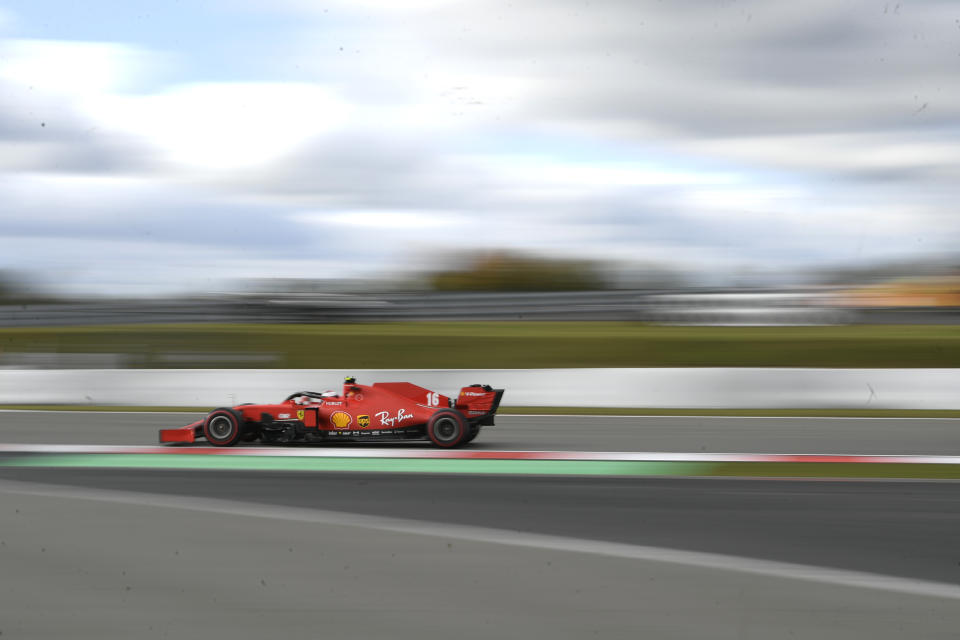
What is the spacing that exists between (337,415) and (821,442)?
4625 mm

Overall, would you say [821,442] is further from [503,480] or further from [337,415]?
[337,415]

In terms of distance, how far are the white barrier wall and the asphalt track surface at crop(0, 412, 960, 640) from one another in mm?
5745

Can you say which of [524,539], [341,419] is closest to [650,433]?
[341,419]

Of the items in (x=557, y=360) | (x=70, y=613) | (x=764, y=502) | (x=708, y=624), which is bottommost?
(x=70, y=613)

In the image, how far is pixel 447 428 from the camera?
869 cm

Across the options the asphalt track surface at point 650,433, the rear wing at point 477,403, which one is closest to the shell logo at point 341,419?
the asphalt track surface at point 650,433

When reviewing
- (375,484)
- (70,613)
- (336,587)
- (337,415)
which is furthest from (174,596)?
(337,415)

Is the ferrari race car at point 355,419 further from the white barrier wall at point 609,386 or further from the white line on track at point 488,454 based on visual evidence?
the white barrier wall at point 609,386

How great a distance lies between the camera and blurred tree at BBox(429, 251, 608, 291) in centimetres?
2658

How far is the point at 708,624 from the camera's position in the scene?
146 inches

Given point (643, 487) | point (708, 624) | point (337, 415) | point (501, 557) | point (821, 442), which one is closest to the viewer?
point (708, 624)

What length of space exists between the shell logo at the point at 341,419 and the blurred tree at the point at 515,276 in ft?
58.0

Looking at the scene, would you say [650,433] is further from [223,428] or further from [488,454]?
[223,428]

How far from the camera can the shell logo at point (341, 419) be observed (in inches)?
342
